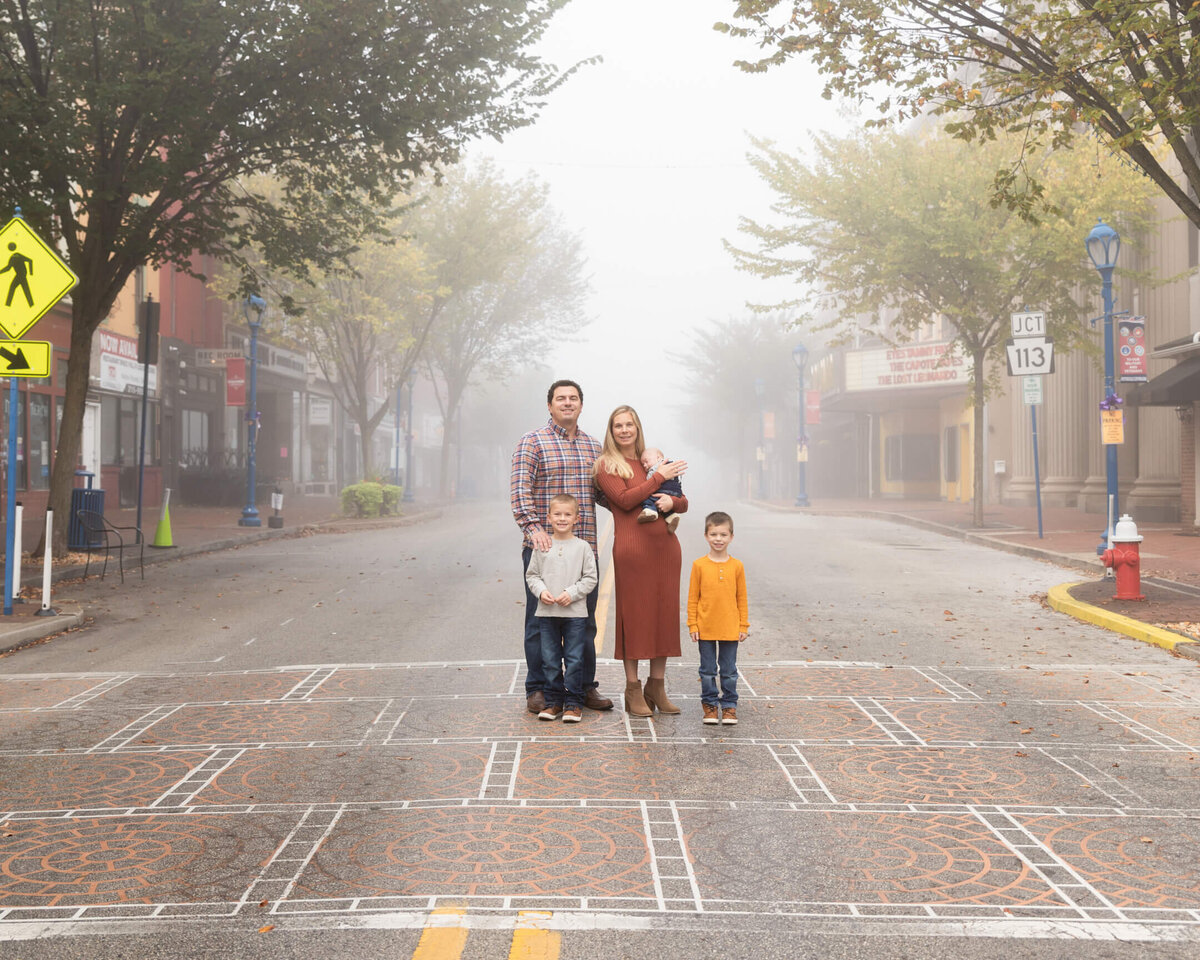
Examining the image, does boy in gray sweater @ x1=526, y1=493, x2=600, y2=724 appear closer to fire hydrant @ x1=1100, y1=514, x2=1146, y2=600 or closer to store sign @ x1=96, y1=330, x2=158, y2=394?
fire hydrant @ x1=1100, y1=514, x2=1146, y2=600

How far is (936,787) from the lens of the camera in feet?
17.6

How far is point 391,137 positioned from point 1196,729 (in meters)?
12.9

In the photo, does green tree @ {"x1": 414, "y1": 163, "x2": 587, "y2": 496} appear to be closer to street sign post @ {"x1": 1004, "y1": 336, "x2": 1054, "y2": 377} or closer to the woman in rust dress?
street sign post @ {"x1": 1004, "y1": 336, "x2": 1054, "y2": 377}

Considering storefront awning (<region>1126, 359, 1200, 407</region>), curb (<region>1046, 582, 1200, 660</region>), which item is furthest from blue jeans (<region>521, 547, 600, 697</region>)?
storefront awning (<region>1126, 359, 1200, 407</region>)

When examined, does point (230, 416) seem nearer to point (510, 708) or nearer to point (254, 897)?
point (510, 708)

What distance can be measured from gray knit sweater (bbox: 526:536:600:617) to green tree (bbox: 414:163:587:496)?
26329 mm

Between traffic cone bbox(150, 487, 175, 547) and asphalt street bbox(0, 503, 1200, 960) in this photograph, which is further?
traffic cone bbox(150, 487, 175, 547)

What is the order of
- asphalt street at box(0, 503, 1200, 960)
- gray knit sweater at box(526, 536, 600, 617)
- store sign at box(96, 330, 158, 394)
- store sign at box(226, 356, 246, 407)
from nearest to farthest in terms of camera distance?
asphalt street at box(0, 503, 1200, 960)
gray knit sweater at box(526, 536, 600, 617)
store sign at box(226, 356, 246, 407)
store sign at box(96, 330, 158, 394)

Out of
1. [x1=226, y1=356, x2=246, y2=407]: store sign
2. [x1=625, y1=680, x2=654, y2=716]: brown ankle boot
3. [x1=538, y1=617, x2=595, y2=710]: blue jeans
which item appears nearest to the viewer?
[x1=538, y1=617, x2=595, y2=710]: blue jeans

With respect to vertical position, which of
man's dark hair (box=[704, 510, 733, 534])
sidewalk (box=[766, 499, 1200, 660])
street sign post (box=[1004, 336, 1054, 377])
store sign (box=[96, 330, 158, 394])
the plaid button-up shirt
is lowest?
sidewalk (box=[766, 499, 1200, 660])

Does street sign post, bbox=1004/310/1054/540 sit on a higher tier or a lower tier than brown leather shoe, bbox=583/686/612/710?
higher

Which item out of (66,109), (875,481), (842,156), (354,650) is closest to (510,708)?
(354,650)

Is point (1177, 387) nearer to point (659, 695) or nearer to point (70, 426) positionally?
point (659, 695)

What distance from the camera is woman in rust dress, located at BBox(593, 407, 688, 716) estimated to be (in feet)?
21.4
